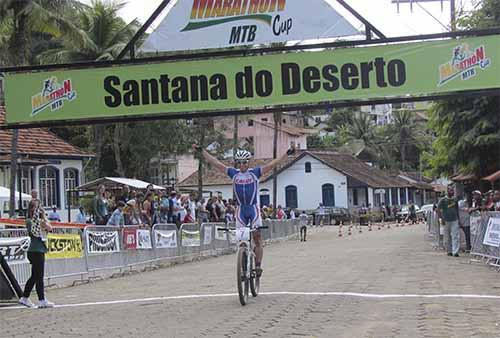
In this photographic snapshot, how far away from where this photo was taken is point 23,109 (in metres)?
12.9

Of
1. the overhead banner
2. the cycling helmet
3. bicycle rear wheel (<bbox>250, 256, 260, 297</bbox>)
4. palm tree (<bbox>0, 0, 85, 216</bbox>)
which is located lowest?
bicycle rear wheel (<bbox>250, 256, 260, 297</bbox>)

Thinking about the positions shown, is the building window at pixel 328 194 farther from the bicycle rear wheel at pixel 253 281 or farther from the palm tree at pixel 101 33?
the bicycle rear wheel at pixel 253 281

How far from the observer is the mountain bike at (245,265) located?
10.7 meters

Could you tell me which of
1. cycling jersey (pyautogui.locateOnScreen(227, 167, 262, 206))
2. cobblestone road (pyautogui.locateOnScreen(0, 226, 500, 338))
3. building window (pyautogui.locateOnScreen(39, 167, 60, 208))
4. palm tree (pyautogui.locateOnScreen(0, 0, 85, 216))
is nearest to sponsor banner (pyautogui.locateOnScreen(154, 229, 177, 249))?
cobblestone road (pyautogui.locateOnScreen(0, 226, 500, 338))

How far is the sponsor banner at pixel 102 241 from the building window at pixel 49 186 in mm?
17530

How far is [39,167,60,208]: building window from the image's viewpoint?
118 feet

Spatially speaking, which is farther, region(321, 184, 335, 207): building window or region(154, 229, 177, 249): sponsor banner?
region(321, 184, 335, 207): building window

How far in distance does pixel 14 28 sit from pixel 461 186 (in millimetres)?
21865

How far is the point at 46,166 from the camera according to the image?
3612cm

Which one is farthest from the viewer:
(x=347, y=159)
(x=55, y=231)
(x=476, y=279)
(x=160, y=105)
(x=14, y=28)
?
(x=347, y=159)

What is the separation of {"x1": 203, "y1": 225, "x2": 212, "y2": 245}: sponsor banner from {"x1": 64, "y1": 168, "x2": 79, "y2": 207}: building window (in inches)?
507

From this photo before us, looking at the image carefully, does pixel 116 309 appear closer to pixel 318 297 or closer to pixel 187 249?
pixel 318 297

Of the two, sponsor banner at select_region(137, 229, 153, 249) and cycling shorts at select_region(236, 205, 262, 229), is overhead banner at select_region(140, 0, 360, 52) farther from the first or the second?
sponsor banner at select_region(137, 229, 153, 249)

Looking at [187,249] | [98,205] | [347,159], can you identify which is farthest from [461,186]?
[347,159]
